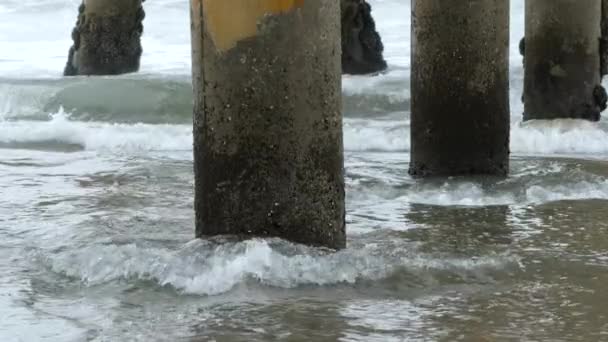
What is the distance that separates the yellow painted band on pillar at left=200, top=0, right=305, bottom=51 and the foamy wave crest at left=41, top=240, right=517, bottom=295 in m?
0.76

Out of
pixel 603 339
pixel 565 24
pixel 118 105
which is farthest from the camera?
pixel 118 105

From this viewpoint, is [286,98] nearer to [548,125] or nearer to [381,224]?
[381,224]

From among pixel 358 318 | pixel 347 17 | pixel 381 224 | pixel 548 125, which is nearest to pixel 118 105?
pixel 347 17

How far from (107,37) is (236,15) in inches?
354

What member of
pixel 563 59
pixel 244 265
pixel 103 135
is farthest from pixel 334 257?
pixel 103 135

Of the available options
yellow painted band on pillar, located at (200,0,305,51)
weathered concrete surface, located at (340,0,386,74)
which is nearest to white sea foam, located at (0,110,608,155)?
weathered concrete surface, located at (340,0,386,74)

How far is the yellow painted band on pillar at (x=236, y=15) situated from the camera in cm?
458

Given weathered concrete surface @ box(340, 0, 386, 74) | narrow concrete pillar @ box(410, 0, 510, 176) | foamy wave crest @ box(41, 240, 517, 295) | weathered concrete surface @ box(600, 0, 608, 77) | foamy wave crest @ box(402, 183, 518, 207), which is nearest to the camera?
foamy wave crest @ box(41, 240, 517, 295)

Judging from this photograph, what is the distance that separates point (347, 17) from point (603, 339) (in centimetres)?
914

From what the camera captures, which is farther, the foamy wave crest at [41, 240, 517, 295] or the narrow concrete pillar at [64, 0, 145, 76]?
the narrow concrete pillar at [64, 0, 145, 76]

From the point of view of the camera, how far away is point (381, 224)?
18.7 feet

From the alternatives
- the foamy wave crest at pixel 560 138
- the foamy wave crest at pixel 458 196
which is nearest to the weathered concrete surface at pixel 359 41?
the foamy wave crest at pixel 560 138

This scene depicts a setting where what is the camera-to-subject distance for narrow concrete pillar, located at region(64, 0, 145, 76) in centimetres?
1310

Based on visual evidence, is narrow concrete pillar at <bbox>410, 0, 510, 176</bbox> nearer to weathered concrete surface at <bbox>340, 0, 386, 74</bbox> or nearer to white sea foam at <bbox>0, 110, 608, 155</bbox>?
white sea foam at <bbox>0, 110, 608, 155</bbox>
